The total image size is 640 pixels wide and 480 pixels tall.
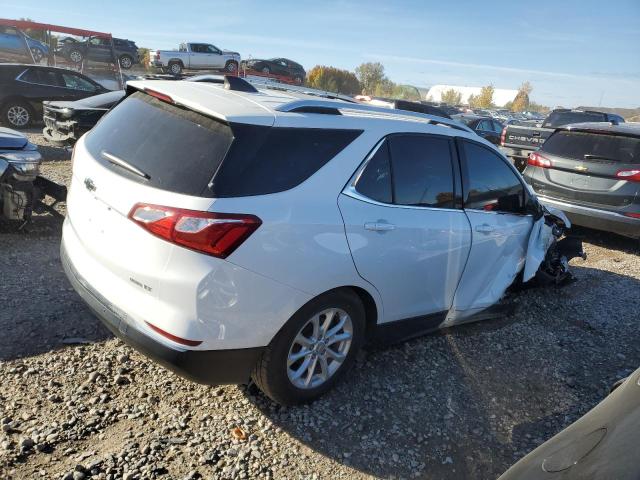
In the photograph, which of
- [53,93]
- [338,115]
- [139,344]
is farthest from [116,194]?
[53,93]

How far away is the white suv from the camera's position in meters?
2.47

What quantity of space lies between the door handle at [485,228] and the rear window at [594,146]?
413 centimetres

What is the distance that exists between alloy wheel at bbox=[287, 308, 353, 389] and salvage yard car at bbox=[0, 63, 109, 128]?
1219cm

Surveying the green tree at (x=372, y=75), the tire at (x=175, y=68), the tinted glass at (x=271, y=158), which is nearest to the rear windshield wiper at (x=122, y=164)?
the tinted glass at (x=271, y=158)

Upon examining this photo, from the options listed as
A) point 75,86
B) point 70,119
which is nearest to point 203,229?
point 70,119

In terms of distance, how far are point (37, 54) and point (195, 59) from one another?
1248 centimetres

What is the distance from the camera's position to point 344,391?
3.34 metres

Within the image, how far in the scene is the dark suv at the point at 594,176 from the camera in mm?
6730

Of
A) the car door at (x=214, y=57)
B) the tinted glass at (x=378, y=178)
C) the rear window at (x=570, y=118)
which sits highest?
the car door at (x=214, y=57)

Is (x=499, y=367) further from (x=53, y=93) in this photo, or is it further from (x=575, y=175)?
(x=53, y=93)

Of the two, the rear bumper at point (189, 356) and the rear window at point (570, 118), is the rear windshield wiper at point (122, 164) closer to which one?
the rear bumper at point (189, 356)

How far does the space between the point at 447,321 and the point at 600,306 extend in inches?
92.7

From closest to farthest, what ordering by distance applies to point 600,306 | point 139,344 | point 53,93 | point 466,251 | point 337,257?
point 139,344 → point 337,257 → point 466,251 → point 600,306 → point 53,93

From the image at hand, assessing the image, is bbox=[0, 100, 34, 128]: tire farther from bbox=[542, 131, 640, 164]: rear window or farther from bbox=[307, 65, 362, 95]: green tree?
bbox=[307, 65, 362, 95]: green tree
